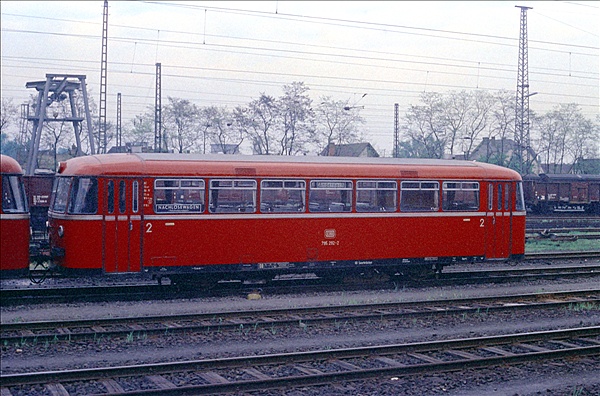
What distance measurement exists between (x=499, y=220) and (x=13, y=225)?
1163 centimetres

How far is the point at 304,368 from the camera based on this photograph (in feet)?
31.4

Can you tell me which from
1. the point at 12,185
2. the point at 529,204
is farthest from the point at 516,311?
the point at 529,204

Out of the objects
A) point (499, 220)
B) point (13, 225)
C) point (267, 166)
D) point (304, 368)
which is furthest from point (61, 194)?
point (499, 220)

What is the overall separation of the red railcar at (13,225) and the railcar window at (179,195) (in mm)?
2643

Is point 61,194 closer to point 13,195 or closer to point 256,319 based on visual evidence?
point 13,195

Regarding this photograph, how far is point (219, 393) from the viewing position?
8328 mm

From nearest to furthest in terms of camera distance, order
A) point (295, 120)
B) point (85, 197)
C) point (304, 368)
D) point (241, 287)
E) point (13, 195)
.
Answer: point (304, 368) < point (13, 195) < point (85, 197) < point (241, 287) < point (295, 120)

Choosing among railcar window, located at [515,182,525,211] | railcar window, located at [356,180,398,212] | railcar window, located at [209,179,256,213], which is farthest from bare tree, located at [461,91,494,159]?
railcar window, located at [209,179,256,213]

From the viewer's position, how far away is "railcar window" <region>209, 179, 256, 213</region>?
15328 millimetres

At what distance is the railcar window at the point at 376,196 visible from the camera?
655 inches

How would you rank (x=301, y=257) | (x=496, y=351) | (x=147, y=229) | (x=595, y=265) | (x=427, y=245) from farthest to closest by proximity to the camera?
1. (x=595, y=265)
2. (x=427, y=245)
3. (x=301, y=257)
4. (x=147, y=229)
5. (x=496, y=351)

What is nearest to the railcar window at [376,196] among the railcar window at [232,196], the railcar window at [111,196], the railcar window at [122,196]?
the railcar window at [232,196]

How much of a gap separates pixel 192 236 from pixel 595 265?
43.7 feet

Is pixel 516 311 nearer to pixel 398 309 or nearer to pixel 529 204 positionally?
pixel 398 309
